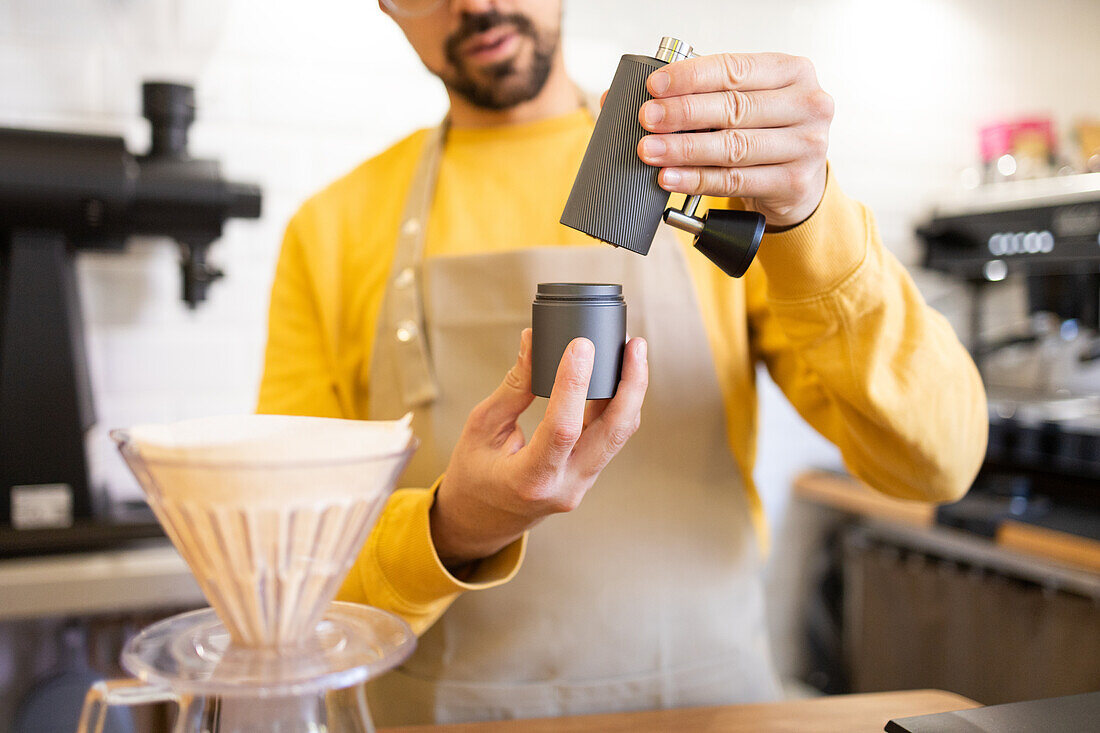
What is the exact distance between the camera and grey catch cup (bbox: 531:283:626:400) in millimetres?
651

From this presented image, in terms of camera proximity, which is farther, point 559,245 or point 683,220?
point 559,245

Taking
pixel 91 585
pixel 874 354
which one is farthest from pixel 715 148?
pixel 91 585

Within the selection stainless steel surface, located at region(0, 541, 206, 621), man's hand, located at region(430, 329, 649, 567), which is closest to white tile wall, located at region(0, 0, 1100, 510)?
stainless steel surface, located at region(0, 541, 206, 621)

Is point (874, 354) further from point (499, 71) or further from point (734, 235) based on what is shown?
point (499, 71)

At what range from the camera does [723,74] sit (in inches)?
26.5

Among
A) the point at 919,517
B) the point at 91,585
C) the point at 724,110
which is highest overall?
the point at 724,110

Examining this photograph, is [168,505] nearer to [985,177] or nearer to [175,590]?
[175,590]

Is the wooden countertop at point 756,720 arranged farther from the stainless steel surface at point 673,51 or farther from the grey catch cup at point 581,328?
the stainless steel surface at point 673,51

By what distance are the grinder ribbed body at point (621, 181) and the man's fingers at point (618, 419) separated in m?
0.08

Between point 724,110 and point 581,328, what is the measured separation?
0.20 m

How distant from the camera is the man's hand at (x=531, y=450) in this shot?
0.64 m

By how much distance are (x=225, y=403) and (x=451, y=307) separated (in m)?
0.97

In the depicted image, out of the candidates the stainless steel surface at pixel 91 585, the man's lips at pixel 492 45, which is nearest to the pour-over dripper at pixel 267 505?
the man's lips at pixel 492 45

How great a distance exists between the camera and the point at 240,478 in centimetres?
48
